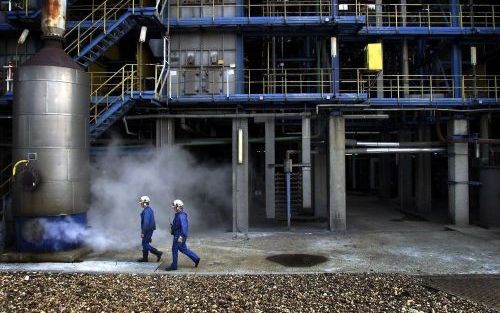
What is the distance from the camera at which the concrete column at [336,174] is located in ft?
52.3

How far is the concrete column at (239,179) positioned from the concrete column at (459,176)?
8.65m

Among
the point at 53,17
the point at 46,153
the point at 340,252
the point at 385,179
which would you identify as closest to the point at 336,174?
the point at 340,252

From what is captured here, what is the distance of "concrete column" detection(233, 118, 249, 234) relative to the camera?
15883mm

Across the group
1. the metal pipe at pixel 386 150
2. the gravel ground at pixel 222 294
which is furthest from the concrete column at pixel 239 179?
the gravel ground at pixel 222 294

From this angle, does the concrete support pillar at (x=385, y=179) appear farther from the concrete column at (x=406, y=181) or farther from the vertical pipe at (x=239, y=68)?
the vertical pipe at (x=239, y=68)

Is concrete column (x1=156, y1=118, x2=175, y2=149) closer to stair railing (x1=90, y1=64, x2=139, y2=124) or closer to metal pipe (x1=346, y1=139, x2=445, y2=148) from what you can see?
stair railing (x1=90, y1=64, x2=139, y2=124)

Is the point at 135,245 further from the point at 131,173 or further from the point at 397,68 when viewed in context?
the point at 397,68

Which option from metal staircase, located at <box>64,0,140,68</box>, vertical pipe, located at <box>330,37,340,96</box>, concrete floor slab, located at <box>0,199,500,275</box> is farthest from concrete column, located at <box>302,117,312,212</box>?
metal staircase, located at <box>64,0,140,68</box>

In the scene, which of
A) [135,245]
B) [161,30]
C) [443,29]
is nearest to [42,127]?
[135,245]

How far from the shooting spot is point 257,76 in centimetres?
1958

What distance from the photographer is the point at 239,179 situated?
1599 centimetres

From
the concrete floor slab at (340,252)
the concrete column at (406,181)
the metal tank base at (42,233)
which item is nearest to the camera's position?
the concrete floor slab at (340,252)

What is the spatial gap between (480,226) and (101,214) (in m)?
14.3

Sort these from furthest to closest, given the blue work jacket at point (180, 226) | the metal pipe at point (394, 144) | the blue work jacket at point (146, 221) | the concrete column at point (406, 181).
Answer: the concrete column at point (406, 181), the metal pipe at point (394, 144), the blue work jacket at point (146, 221), the blue work jacket at point (180, 226)
